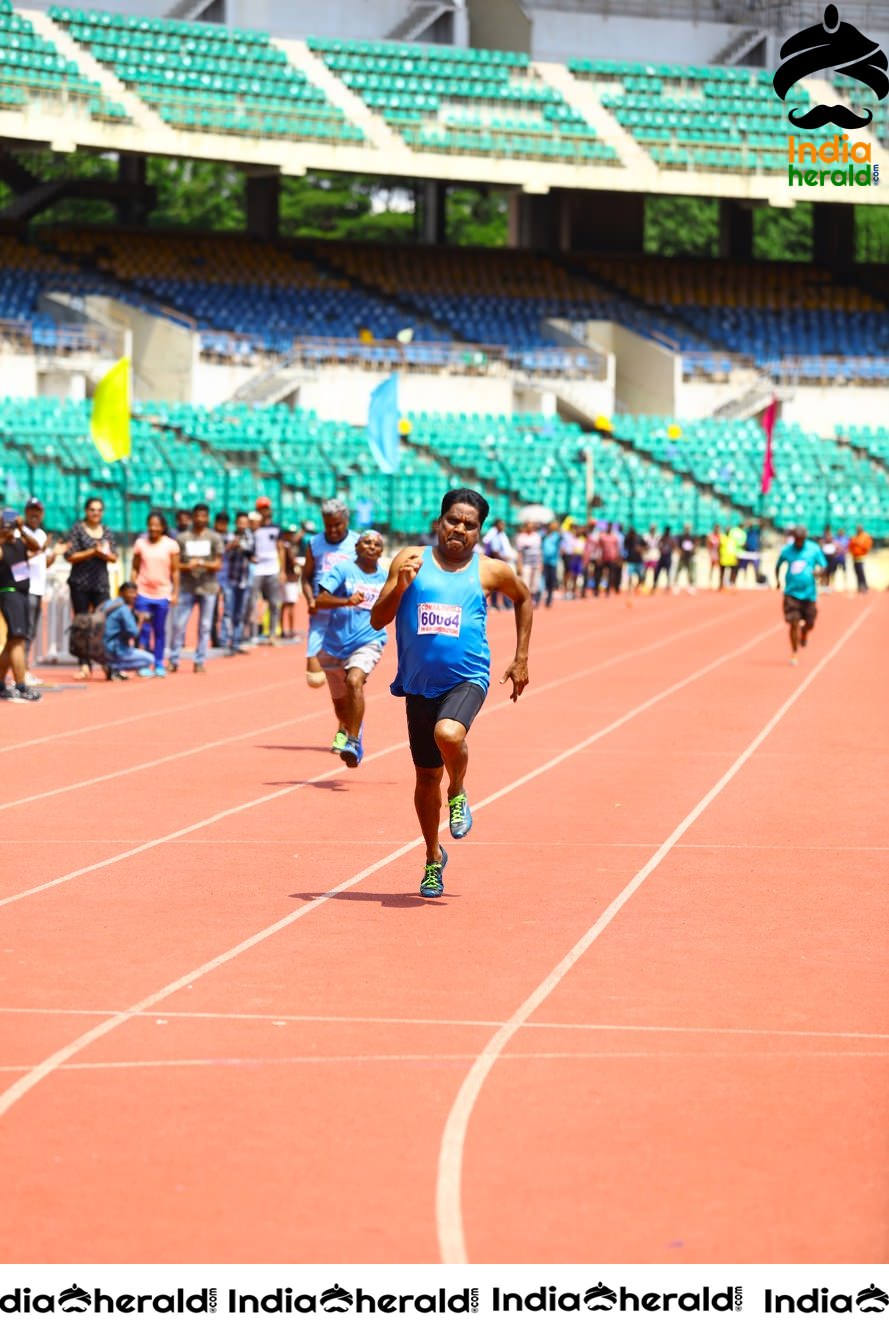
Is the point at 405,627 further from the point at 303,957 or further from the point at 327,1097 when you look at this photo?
the point at 327,1097

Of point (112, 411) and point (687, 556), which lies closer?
point (112, 411)

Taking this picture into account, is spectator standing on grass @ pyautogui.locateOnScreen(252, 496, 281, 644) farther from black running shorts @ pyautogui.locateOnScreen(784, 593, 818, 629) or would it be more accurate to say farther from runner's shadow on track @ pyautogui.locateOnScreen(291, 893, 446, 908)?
runner's shadow on track @ pyautogui.locateOnScreen(291, 893, 446, 908)

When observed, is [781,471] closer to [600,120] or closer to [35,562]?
[600,120]

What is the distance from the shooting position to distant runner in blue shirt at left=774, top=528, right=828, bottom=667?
26000mm

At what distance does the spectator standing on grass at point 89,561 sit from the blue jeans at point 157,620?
763 millimetres

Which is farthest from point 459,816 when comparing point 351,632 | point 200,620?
point 200,620

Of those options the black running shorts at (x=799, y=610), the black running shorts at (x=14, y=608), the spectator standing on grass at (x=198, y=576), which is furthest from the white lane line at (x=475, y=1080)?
the black running shorts at (x=799, y=610)

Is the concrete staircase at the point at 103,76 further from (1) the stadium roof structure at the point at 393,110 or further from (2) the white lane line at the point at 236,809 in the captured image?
(2) the white lane line at the point at 236,809

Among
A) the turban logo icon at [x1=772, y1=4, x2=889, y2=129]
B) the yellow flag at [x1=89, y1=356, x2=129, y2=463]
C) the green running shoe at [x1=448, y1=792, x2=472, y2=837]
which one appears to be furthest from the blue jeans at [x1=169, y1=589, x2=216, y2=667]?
the turban logo icon at [x1=772, y1=4, x2=889, y2=129]

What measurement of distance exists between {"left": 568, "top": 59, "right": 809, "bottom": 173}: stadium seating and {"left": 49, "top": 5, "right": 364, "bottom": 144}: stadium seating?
8.09 meters

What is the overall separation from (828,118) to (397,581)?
51.5 m

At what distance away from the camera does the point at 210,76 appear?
52781 millimetres

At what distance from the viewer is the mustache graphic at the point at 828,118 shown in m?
56.7

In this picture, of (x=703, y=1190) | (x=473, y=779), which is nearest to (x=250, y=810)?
(x=473, y=779)
